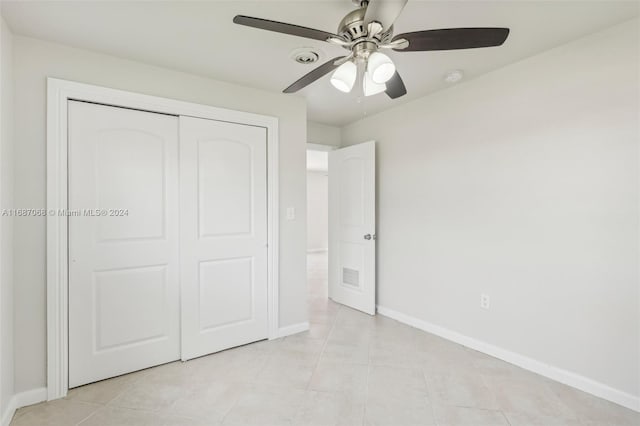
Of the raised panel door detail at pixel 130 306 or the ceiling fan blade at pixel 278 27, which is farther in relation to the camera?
the raised panel door detail at pixel 130 306

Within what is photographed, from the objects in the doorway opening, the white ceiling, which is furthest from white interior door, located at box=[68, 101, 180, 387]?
the doorway opening

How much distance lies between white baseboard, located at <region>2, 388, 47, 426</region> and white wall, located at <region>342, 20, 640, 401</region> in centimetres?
300

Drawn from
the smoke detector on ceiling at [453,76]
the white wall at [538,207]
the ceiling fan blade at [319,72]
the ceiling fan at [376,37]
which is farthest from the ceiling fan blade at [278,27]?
the white wall at [538,207]

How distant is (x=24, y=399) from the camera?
1912 millimetres

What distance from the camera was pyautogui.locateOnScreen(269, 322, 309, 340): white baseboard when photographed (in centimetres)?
291

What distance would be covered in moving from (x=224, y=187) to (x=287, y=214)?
0.64 metres

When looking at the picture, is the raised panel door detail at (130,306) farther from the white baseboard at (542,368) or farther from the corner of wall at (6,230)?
the white baseboard at (542,368)

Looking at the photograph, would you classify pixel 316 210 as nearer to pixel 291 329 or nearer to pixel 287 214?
pixel 287 214

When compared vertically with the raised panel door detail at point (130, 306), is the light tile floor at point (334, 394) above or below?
below

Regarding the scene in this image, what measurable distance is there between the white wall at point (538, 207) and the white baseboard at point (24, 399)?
300cm

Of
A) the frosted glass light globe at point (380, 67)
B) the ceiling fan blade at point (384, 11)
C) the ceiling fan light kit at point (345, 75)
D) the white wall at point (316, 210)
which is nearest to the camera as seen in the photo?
the ceiling fan blade at point (384, 11)

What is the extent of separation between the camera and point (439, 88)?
9.28 feet

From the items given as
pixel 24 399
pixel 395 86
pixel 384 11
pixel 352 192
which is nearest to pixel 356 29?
→ pixel 384 11

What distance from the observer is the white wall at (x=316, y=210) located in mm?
8211
